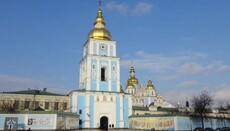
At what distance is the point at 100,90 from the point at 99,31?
10.8 m

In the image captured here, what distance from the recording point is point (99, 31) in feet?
136

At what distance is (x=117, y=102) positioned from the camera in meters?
38.1

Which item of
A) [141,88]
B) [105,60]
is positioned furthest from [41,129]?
[141,88]

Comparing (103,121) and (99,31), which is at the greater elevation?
(99,31)

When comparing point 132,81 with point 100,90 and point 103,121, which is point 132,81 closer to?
point 103,121

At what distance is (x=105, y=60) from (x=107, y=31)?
603 cm

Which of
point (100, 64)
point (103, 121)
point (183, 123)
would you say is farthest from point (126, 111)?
point (183, 123)

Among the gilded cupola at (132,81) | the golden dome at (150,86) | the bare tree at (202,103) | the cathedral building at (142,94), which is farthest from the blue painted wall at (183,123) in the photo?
the golden dome at (150,86)

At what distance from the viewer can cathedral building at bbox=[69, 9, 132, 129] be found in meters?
36.2

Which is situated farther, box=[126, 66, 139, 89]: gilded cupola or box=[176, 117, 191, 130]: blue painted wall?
box=[126, 66, 139, 89]: gilded cupola

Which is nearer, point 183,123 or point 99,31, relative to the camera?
point 183,123

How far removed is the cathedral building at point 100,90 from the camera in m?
36.2

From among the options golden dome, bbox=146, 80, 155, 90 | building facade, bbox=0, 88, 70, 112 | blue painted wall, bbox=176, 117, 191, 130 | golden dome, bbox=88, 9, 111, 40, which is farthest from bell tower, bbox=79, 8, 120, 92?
golden dome, bbox=146, 80, 155, 90

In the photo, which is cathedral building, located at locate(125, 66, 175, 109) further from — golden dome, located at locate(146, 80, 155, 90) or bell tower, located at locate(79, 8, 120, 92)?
bell tower, located at locate(79, 8, 120, 92)
